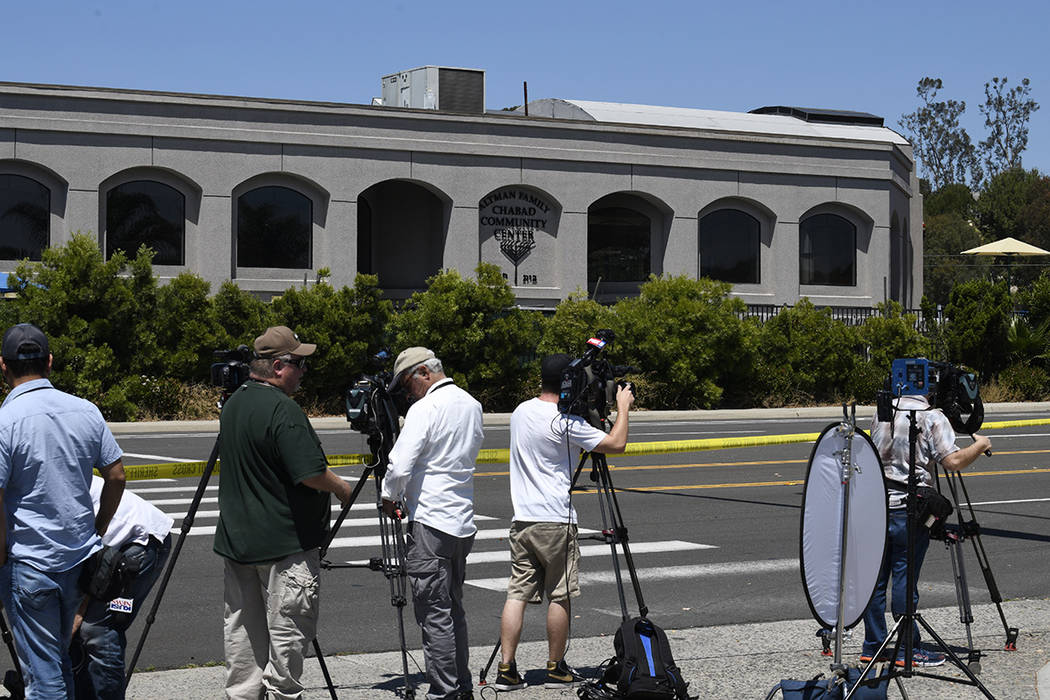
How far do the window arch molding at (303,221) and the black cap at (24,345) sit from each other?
2725 centimetres

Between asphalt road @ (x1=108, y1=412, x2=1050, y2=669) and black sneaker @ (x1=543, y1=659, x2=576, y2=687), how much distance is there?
4.59 ft

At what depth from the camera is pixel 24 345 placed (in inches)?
217

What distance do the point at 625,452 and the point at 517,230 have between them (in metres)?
16.4

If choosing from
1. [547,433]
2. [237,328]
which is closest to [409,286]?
[237,328]

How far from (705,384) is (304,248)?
11318mm

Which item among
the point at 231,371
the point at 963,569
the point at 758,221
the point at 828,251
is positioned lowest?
the point at 963,569

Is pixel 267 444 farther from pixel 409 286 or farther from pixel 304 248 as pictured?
pixel 409 286

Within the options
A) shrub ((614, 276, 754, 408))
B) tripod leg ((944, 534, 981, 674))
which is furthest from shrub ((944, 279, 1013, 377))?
tripod leg ((944, 534, 981, 674))

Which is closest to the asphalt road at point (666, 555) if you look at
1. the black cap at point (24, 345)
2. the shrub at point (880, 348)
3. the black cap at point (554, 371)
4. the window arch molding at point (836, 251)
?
the black cap at point (554, 371)

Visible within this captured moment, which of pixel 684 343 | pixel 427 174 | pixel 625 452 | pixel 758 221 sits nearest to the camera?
pixel 625 452

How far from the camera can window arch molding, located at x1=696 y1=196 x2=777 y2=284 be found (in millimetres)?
38219

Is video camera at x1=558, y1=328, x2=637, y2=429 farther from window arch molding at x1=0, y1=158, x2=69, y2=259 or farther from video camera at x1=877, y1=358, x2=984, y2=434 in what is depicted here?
window arch molding at x1=0, y1=158, x2=69, y2=259

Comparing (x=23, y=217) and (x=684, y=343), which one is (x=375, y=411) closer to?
(x=684, y=343)

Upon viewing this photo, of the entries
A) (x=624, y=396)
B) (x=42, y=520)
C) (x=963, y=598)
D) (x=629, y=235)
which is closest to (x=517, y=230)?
(x=629, y=235)
